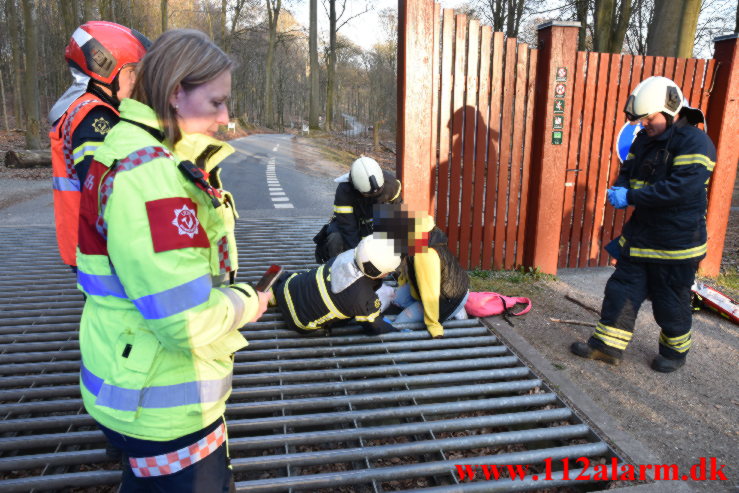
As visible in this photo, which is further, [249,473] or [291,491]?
[249,473]

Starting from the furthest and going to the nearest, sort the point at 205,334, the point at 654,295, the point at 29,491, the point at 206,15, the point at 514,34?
the point at 206,15 → the point at 514,34 → the point at 654,295 → the point at 29,491 → the point at 205,334

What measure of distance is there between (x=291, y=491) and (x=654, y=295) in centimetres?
293

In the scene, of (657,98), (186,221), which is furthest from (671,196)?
(186,221)

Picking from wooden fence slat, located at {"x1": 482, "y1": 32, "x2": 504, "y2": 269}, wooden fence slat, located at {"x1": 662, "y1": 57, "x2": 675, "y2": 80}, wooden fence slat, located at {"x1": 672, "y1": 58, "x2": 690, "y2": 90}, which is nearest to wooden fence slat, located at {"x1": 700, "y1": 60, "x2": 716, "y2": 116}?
wooden fence slat, located at {"x1": 672, "y1": 58, "x2": 690, "y2": 90}

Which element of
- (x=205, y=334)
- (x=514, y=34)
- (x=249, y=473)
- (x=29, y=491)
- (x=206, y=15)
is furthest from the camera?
(x=206, y=15)

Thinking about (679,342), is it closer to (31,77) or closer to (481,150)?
(481,150)

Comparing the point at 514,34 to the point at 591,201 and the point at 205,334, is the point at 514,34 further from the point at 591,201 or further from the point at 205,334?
the point at 205,334

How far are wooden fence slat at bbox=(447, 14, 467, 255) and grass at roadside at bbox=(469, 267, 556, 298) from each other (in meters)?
0.40

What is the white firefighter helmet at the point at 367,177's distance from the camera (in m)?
4.57

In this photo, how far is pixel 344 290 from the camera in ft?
11.5

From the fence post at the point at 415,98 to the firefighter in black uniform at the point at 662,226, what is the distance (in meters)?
1.87

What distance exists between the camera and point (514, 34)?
22.2 metres

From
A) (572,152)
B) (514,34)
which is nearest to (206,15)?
(514,34)

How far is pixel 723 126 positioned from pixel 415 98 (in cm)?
361
